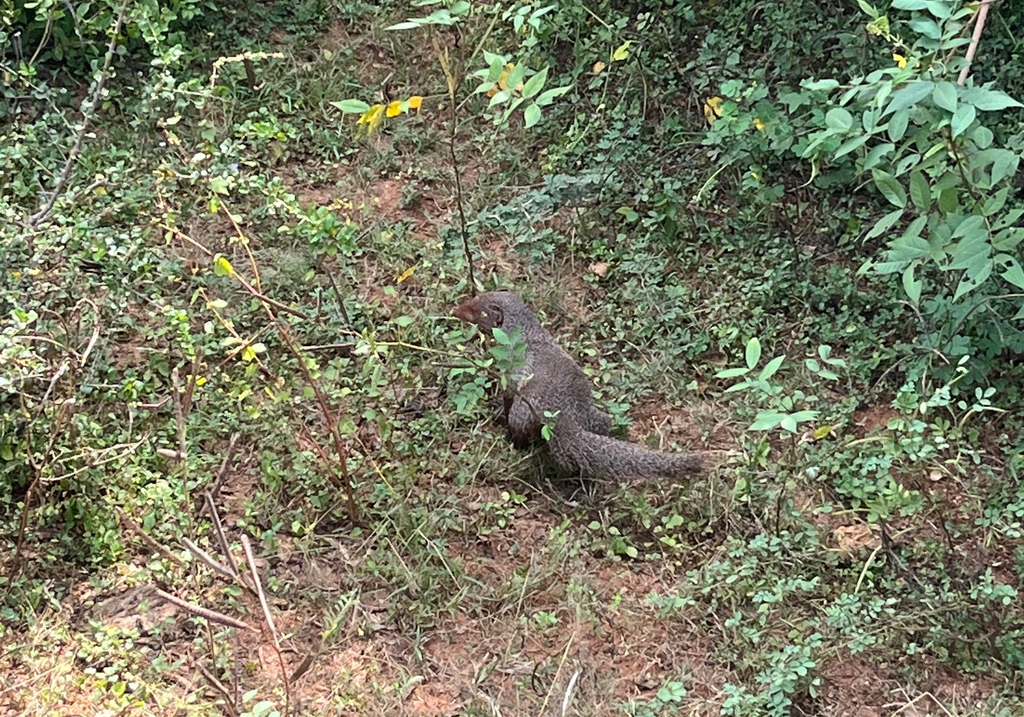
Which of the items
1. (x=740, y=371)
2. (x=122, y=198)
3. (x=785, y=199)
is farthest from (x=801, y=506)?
(x=122, y=198)

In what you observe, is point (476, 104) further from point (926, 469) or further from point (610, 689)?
point (610, 689)

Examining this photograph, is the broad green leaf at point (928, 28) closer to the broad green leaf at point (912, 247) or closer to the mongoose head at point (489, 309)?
the broad green leaf at point (912, 247)

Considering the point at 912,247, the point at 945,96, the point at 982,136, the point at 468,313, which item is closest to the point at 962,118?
the point at 945,96

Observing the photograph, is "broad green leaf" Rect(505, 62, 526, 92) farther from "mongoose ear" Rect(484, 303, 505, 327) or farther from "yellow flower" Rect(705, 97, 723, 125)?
"yellow flower" Rect(705, 97, 723, 125)

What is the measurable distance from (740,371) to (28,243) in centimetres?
215

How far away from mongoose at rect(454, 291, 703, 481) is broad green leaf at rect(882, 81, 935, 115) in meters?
1.15

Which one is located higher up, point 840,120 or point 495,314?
point 840,120

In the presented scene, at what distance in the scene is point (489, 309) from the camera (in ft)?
11.4

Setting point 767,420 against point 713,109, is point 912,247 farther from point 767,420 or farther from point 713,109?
point 713,109

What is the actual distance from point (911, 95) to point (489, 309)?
158 centimetres

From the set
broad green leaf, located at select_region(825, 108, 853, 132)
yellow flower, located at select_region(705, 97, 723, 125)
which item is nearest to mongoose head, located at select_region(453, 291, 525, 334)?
yellow flower, located at select_region(705, 97, 723, 125)

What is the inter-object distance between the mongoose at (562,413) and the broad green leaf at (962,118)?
3.82ft

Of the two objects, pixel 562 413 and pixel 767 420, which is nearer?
pixel 767 420

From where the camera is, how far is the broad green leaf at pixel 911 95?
2467 mm
